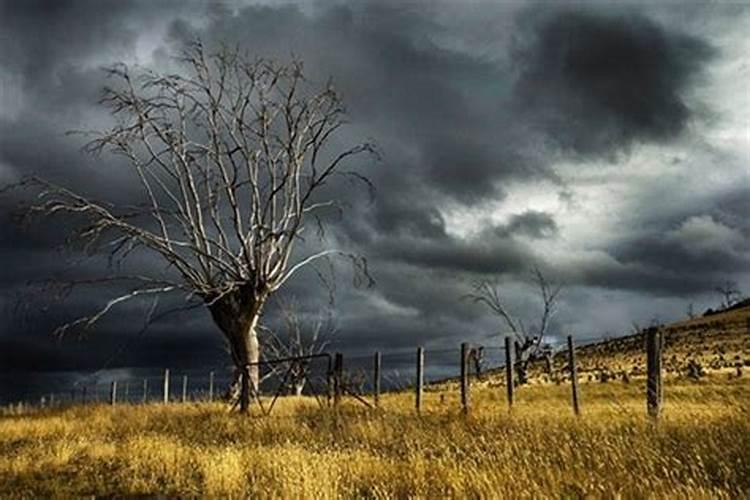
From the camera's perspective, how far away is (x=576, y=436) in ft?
42.7

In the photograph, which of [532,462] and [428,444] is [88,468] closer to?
[428,444]

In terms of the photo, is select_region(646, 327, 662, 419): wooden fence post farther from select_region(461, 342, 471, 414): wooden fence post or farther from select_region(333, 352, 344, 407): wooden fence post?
select_region(333, 352, 344, 407): wooden fence post

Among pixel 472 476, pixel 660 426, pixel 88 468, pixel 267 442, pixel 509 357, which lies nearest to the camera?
pixel 472 476

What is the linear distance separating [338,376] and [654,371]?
10299 mm

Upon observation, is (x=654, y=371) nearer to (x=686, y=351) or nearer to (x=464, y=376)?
(x=464, y=376)

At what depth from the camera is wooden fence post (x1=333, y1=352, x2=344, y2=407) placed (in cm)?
2373

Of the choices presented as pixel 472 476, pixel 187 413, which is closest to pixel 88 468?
pixel 472 476

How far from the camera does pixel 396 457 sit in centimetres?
1315

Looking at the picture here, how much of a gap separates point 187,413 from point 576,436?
15262 millimetres

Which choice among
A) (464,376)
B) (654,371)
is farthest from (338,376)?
(654,371)

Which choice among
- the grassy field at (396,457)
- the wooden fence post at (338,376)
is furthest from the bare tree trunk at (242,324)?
the grassy field at (396,457)

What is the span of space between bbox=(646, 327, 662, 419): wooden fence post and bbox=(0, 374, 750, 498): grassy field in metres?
0.49

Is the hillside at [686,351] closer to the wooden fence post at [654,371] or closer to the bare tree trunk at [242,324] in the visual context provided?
the bare tree trunk at [242,324]

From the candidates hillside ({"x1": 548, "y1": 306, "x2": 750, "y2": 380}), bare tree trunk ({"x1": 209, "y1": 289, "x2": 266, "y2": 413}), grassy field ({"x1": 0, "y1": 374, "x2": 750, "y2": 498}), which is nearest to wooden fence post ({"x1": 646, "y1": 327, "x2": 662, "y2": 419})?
grassy field ({"x1": 0, "y1": 374, "x2": 750, "y2": 498})
